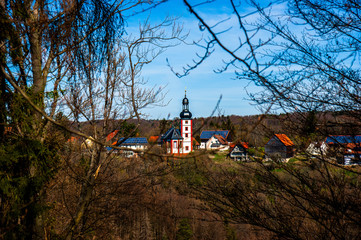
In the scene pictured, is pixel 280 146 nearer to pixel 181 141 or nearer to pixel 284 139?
pixel 284 139

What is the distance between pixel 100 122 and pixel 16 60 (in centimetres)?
283

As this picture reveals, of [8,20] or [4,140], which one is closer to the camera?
[8,20]

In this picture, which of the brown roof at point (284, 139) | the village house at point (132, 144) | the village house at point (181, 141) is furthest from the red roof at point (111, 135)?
the brown roof at point (284, 139)

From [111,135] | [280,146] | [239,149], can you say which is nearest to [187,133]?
[239,149]

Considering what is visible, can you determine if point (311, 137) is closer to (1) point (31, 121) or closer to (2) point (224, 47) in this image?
(2) point (224, 47)

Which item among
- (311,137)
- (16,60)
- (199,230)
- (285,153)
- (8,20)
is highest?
(8,20)

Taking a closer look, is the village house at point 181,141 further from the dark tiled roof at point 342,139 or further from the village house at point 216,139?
the dark tiled roof at point 342,139

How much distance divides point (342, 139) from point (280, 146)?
845mm

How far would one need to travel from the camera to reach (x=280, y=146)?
13.9ft

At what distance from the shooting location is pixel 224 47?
4.70 ft

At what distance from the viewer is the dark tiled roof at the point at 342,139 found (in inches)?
146

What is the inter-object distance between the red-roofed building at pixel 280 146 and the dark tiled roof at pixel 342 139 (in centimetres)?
52

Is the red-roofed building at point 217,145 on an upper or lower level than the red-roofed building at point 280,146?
upper

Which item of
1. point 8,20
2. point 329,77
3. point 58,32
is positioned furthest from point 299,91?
point 8,20
